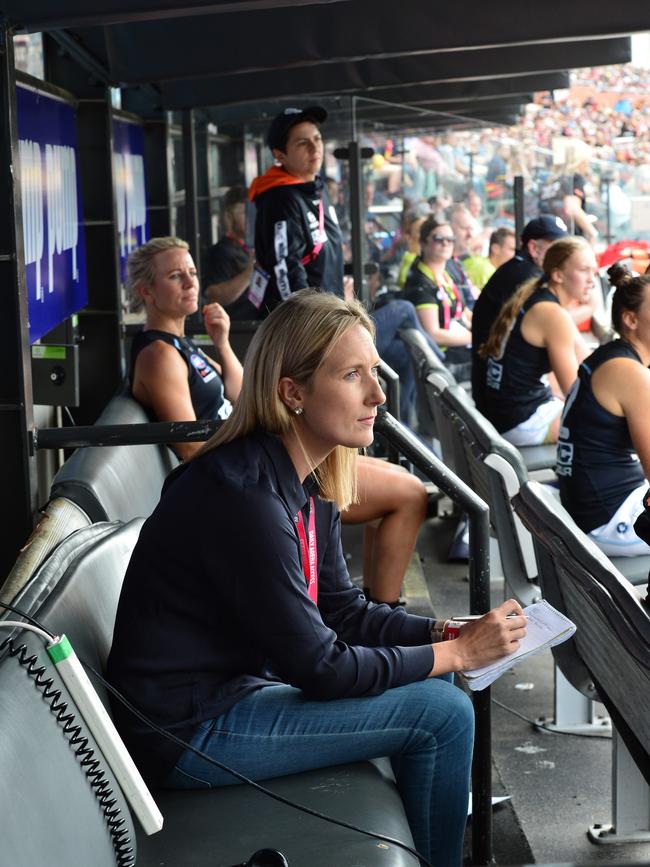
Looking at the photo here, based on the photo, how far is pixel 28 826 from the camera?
1692mm

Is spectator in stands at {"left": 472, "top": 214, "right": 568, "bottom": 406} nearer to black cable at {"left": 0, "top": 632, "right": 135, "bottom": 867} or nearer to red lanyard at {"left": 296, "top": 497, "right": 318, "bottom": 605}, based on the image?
red lanyard at {"left": 296, "top": 497, "right": 318, "bottom": 605}

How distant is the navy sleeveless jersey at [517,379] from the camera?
630 centimetres

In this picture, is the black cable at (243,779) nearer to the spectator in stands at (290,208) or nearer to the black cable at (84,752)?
the black cable at (84,752)

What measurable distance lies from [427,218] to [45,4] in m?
5.93

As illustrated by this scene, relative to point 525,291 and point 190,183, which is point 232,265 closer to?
point 190,183

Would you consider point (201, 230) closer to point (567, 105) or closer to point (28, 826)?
point (28, 826)

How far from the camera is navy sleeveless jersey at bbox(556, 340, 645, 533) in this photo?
180 inches

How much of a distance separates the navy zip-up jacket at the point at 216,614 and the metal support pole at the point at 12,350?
1.25 m

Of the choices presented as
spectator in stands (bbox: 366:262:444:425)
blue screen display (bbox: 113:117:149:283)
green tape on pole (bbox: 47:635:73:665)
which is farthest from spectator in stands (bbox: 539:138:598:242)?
green tape on pole (bbox: 47:635:73:665)

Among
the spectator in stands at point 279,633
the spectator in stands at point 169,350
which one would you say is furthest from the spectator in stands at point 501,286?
the spectator in stands at point 279,633

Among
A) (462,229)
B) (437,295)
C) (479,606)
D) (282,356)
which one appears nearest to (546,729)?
(479,606)

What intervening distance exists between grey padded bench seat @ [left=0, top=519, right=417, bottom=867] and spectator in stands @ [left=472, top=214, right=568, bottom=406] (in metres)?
4.34

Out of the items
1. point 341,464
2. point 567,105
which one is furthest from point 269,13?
point 567,105

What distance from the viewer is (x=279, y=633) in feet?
7.88
